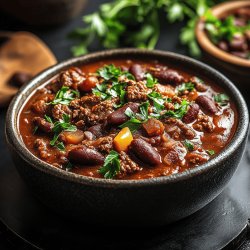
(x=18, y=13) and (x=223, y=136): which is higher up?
(x=223, y=136)

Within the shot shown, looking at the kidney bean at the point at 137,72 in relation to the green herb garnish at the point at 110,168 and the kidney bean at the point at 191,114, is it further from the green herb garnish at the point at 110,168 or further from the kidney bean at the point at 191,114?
the green herb garnish at the point at 110,168

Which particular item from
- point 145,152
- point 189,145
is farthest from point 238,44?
point 145,152

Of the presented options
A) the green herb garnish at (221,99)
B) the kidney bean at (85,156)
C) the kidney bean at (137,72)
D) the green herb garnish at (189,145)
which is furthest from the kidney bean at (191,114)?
the kidney bean at (85,156)

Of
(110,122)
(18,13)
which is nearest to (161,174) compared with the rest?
(110,122)

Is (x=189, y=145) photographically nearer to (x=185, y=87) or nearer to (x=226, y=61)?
(x=185, y=87)

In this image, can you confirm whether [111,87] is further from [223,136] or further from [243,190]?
[243,190]

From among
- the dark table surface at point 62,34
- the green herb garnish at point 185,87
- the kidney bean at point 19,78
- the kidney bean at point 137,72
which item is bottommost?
the dark table surface at point 62,34
